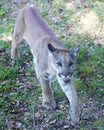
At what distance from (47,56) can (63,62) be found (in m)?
0.66

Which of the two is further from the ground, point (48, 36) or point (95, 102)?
point (48, 36)

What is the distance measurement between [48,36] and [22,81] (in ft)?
→ 3.19

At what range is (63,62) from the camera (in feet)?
16.1

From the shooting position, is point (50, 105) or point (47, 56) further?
point (50, 105)

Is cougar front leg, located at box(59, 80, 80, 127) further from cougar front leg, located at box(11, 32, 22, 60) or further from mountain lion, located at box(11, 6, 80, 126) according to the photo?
cougar front leg, located at box(11, 32, 22, 60)

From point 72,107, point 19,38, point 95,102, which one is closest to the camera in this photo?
point 72,107

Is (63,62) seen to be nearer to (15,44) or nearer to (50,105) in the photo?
(50,105)

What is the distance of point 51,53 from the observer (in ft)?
16.8

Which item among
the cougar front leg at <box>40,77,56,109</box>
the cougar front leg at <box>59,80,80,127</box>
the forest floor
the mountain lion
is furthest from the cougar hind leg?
the cougar front leg at <box>59,80,80,127</box>

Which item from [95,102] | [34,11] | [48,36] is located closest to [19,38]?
[34,11]

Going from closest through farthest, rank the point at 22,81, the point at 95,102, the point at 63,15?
the point at 95,102, the point at 22,81, the point at 63,15

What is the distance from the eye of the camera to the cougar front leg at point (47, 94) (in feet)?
18.5

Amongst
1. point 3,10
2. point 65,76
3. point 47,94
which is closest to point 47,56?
point 47,94

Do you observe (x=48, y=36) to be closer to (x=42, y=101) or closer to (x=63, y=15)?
(x=42, y=101)
